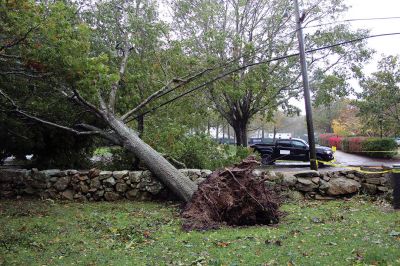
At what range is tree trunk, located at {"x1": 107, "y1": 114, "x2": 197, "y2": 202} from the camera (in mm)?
8836

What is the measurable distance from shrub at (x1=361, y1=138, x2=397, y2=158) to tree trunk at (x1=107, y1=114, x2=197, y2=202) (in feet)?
57.5

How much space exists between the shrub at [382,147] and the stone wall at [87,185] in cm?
1668

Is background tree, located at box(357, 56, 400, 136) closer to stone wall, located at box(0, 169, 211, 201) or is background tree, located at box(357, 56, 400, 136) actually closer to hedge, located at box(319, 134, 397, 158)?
hedge, located at box(319, 134, 397, 158)

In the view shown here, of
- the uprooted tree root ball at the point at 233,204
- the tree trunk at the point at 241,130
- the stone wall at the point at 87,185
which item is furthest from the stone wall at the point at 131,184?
the tree trunk at the point at 241,130

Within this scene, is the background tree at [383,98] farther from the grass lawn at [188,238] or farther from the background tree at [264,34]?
the grass lawn at [188,238]

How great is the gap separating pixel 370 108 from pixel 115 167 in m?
18.2

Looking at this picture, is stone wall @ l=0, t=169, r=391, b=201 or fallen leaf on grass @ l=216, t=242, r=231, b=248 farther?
stone wall @ l=0, t=169, r=391, b=201

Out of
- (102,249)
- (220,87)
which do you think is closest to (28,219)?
(102,249)

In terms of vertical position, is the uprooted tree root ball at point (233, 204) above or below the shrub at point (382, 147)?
below

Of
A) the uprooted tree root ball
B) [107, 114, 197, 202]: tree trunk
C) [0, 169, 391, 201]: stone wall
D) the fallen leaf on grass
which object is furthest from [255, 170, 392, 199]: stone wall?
the fallen leaf on grass

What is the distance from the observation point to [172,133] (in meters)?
11.5

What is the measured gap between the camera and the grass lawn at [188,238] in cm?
496

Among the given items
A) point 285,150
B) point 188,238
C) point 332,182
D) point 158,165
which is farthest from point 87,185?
point 285,150

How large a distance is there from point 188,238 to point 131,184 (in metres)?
4.21
